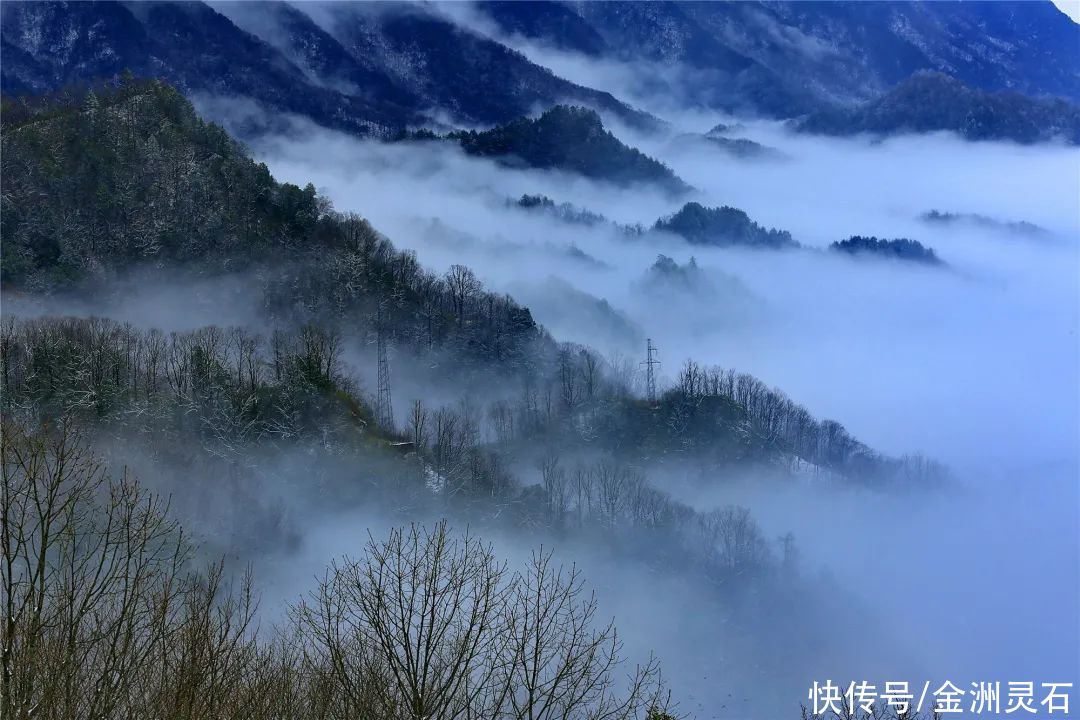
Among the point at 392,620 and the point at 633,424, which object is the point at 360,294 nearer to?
the point at 633,424

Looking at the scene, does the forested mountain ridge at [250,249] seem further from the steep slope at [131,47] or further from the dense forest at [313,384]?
the steep slope at [131,47]

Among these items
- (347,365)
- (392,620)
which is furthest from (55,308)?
(392,620)

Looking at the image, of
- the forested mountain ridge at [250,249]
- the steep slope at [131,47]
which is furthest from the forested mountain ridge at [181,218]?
the steep slope at [131,47]

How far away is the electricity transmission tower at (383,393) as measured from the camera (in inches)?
2886

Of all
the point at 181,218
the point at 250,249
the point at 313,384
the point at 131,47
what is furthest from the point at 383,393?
the point at 131,47

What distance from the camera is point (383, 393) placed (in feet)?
257

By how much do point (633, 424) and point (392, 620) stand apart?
75614 mm

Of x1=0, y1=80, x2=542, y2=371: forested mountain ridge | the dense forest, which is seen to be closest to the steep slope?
x1=0, y1=80, x2=542, y2=371: forested mountain ridge

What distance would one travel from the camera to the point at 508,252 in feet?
566

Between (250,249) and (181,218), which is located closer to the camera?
(250,249)

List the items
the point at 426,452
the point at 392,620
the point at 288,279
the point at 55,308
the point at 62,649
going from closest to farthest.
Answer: the point at 62,649, the point at 392,620, the point at 426,452, the point at 55,308, the point at 288,279

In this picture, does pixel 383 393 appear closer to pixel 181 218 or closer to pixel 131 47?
pixel 181 218

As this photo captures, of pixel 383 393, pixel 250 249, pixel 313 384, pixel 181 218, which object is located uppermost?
pixel 181 218

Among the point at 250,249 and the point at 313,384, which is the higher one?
the point at 250,249
